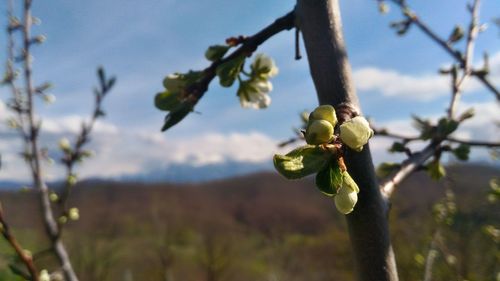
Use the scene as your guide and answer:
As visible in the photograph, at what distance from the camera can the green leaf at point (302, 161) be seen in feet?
1.96

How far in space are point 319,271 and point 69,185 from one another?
83.3ft

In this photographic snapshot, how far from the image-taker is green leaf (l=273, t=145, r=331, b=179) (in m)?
0.60

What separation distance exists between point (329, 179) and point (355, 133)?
0.23ft

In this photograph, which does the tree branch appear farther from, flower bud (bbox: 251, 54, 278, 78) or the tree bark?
flower bud (bbox: 251, 54, 278, 78)

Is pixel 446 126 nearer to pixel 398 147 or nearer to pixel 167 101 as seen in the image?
pixel 398 147

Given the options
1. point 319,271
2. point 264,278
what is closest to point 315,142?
point 319,271

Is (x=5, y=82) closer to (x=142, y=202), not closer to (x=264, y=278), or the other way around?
(x=264, y=278)

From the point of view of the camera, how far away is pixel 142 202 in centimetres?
6134

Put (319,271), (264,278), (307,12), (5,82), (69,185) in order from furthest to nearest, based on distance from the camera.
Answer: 1. (264,278)
2. (319,271)
3. (5,82)
4. (69,185)
5. (307,12)

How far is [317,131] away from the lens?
0.60m

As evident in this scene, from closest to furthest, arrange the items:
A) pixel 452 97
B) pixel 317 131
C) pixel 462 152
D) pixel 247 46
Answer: pixel 317 131
pixel 247 46
pixel 462 152
pixel 452 97

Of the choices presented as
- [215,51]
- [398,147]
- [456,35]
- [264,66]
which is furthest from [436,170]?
[456,35]

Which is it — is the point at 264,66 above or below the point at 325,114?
above

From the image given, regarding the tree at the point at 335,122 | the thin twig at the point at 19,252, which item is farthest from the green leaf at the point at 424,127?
the thin twig at the point at 19,252
